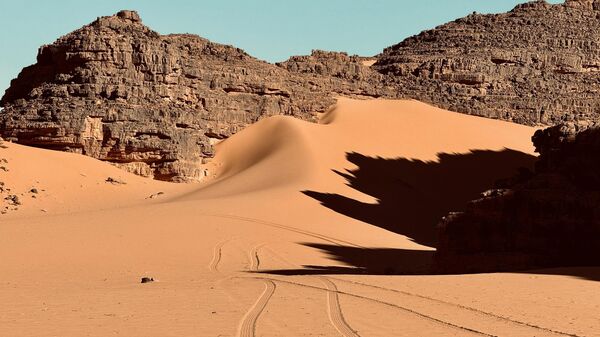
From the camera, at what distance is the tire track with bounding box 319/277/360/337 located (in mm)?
11266

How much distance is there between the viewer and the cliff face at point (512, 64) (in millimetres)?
52969

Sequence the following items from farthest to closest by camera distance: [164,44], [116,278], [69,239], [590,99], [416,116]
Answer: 1. [590,99]
2. [416,116]
3. [164,44]
4. [69,239]
5. [116,278]

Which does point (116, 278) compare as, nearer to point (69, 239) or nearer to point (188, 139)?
point (69, 239)

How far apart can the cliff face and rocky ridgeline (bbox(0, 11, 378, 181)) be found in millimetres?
13966

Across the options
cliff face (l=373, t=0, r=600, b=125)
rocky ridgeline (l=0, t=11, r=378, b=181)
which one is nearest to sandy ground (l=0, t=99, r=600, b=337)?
rocky ridgeline (l=0, t=11, r=378, b=181)

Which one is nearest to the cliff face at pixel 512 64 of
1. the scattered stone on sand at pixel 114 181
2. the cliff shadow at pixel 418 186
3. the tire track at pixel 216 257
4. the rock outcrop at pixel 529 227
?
the cliff shadow at pixel 418 186

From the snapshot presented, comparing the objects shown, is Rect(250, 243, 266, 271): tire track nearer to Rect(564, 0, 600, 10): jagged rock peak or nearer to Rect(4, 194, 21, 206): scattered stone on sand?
Rect(4, 194, 21, 206): scattered stone on sand

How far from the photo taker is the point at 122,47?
40.5 m

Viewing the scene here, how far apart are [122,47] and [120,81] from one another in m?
1.77

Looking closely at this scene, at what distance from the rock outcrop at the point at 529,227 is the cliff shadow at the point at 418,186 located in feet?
36.1

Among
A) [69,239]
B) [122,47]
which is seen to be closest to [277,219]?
[69,239]

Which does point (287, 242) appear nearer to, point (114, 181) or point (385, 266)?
point (385, 266)

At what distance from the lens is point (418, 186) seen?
133 feet

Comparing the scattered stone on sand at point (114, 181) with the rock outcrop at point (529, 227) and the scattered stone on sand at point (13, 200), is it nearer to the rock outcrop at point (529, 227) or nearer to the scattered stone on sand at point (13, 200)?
the scattered stone on sand at point (13, 200)
